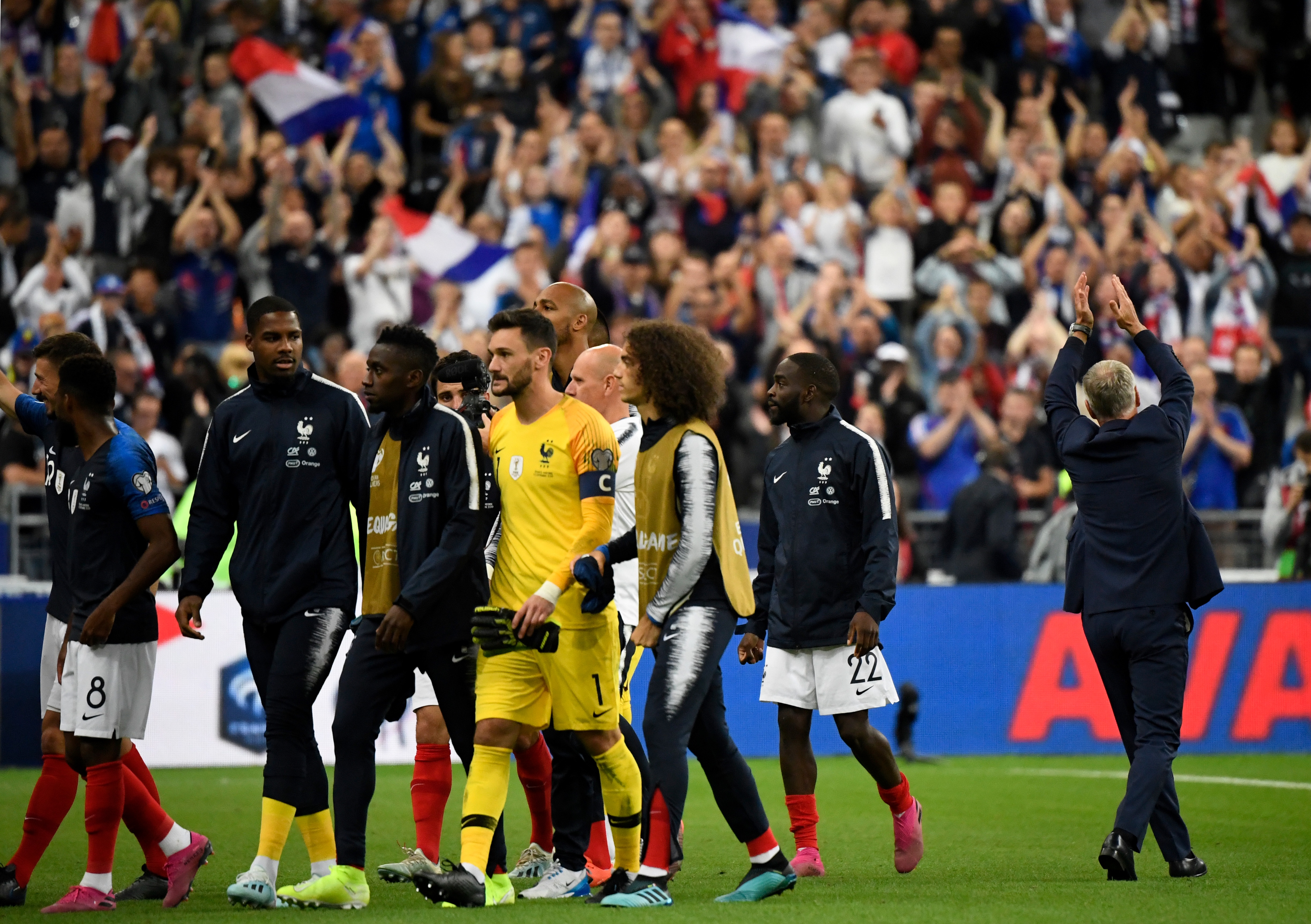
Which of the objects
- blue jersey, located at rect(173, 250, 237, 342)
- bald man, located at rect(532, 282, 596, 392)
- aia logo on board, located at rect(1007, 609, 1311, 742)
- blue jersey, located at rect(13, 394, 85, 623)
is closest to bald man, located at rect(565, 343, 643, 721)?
bald man, located at rect(532, 282, 596, 392)

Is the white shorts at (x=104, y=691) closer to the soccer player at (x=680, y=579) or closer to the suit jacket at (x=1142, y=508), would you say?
the soccer player at (x=680, y=579)

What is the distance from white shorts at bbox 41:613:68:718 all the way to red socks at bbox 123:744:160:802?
432mm

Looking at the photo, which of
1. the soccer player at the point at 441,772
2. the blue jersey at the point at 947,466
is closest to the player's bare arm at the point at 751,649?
the soccer player at the point at 441,772

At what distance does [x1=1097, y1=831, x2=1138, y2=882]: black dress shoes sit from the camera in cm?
770

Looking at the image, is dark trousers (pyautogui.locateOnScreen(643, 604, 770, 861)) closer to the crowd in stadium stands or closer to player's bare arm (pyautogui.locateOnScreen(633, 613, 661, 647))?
player's bare arm (pyautogui.locateOnScreen(633, 613, 661, 647))

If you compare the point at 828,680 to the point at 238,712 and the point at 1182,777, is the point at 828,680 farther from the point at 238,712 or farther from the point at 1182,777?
the point at 238,712

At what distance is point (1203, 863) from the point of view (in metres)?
8.19

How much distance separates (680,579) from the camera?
289 inches

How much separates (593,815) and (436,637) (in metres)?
1.52

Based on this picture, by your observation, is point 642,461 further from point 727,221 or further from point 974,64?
point 974,64

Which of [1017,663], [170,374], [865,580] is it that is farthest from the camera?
[170,374]

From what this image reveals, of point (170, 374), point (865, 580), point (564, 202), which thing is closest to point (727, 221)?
point (564, 202)

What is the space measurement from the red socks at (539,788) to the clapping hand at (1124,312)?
11.3ft

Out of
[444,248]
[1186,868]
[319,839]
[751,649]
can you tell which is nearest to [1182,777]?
[1186,868]
